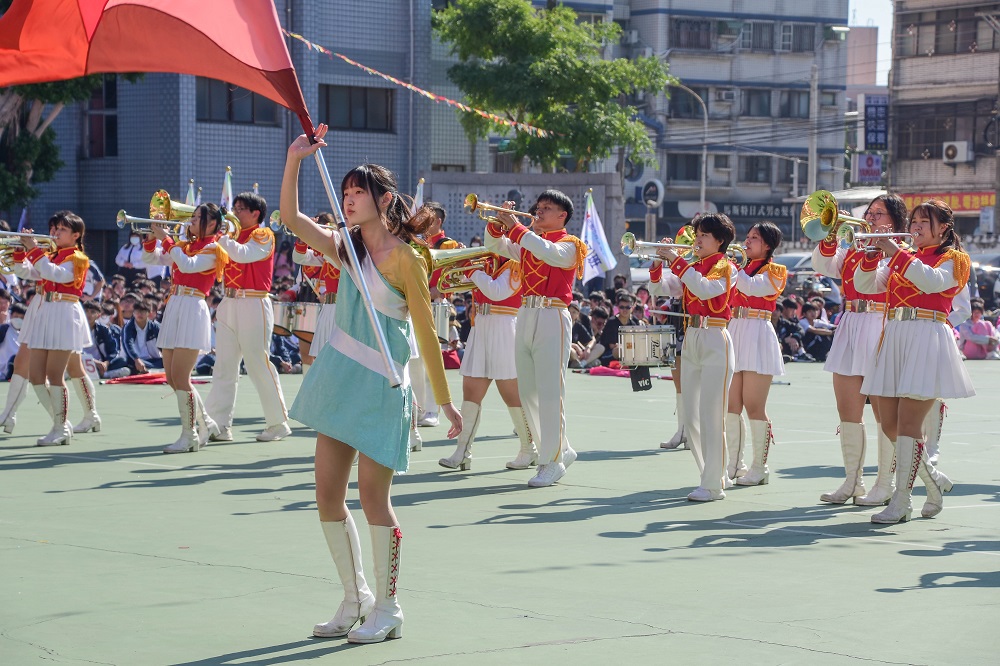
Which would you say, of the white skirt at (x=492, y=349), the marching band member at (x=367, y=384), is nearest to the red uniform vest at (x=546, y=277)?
the white skirt at (x=492, y=349)

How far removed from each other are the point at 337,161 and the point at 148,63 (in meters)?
25.3

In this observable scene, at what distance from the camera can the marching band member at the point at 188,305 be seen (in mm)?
12531

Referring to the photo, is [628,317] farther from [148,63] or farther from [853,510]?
[148,63]

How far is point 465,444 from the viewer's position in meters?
11.6

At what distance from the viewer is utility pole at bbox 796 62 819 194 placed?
194 ft

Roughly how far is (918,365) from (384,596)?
13.9ft

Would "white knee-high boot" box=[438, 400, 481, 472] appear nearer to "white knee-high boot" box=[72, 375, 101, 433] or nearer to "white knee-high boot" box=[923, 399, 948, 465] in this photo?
"white knee-high boot" box=[923, 399, 948, 465]

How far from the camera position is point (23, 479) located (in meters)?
10.8

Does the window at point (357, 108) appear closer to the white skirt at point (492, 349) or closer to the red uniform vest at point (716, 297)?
the white skirt at point (492, 349)

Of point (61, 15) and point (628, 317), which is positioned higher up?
point (61, 15)

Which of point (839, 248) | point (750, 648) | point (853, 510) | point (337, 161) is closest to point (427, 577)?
point (750, 648)

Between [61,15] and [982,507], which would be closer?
[61,15]

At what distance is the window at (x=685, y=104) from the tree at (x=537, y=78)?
28.6 m

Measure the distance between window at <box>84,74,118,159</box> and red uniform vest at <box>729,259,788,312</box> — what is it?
2191cm
